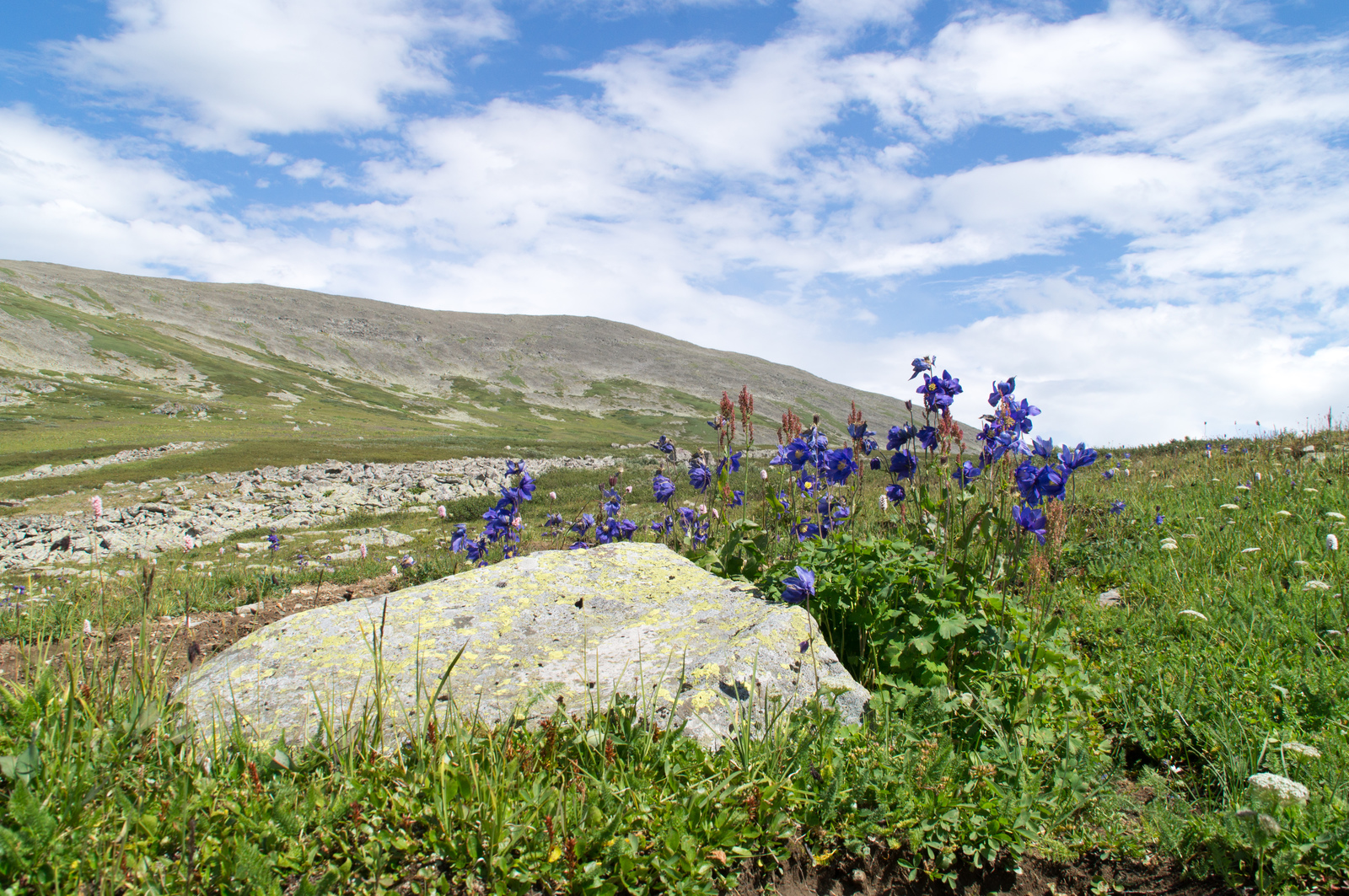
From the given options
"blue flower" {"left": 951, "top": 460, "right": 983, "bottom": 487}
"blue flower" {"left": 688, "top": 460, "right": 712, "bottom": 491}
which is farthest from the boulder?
"blue flower" {"left": 951, "top": 460, "right": 983, "bottom": 487}

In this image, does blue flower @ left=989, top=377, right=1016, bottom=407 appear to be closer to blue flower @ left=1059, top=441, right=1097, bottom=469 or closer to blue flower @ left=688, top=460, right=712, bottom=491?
blue flower @ left=1059, top=441, right=1097, bottom=469

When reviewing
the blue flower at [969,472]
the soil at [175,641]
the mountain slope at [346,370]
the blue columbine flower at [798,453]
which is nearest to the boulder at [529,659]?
the soil at [175,641]

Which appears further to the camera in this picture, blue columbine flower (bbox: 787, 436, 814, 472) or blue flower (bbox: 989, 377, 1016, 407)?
blue columbine flower (bbox: 787, 436, 814, 472)

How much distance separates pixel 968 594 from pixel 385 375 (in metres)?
132

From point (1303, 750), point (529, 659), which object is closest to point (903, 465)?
point (1303, 750)

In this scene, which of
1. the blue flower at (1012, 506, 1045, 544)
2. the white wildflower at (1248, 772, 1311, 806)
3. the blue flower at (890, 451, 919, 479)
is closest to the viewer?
the white wildflower at (1248, 772, 1311, 806)

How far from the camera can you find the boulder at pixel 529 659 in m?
3.07

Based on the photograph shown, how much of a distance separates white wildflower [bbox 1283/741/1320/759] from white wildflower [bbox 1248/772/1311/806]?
348 mm

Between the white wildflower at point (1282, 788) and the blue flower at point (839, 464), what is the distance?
3204 mm

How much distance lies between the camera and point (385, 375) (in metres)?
122

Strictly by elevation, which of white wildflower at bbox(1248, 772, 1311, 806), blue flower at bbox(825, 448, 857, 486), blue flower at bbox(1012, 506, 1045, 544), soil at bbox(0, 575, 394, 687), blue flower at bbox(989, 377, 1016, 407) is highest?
blue flower at bbox(989, 377, 1016, 407)

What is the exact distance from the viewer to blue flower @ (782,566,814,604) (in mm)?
3607

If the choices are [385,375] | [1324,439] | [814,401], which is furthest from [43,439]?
[814,401]

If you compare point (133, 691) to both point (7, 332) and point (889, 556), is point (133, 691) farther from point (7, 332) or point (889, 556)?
point (7, 332)
